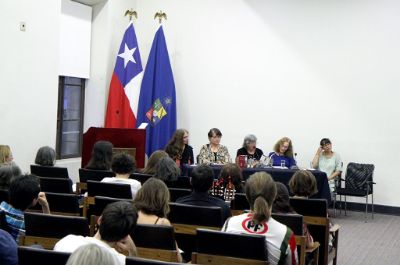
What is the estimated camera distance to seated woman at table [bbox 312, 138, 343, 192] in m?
8.98

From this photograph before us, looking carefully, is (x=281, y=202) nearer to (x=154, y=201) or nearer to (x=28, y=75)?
(x=154, y=201)

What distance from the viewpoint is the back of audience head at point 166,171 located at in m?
5.48

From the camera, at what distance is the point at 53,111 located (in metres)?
8.65

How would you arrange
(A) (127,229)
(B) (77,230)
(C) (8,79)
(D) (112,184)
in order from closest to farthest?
1. (A) (127,229)
2. (B) (77,230)
3. (D) (112,184)
4. (C) (8,79)

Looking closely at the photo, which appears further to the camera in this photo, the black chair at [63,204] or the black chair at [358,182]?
the black chair at [358,182]

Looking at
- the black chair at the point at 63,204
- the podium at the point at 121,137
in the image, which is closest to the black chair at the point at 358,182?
the podium at the point at 121,137

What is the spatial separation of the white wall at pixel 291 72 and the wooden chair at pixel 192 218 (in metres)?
5.83

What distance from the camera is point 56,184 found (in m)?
5.45

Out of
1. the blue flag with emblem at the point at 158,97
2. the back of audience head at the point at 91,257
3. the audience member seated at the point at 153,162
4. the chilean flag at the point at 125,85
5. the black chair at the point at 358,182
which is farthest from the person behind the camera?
the blue flag with emblem at the point at 158,97

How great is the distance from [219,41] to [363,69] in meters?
2.66

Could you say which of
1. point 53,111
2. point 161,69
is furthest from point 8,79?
point 161,69

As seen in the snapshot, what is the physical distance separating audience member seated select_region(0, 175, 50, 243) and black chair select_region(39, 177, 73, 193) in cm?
170

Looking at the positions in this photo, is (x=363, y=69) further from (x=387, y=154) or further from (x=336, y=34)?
(x=387, y=154)

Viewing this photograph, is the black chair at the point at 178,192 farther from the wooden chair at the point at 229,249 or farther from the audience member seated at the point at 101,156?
the wooden chair at the point at 229,249
